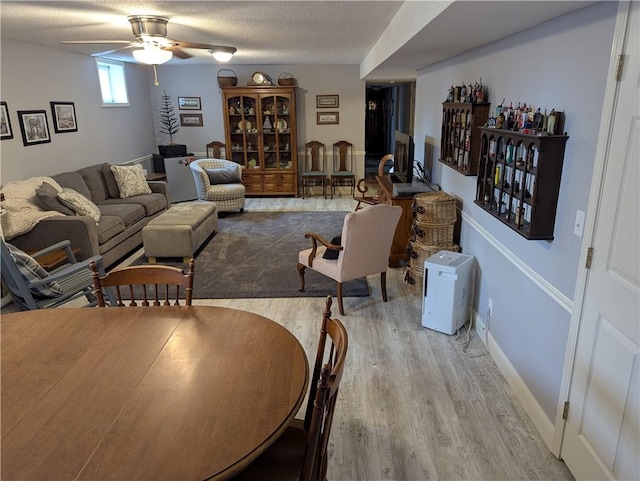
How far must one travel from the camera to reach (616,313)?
1628 millimetres

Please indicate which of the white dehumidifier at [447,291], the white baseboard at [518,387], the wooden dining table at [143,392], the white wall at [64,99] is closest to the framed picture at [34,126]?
the white wall at [64,99]

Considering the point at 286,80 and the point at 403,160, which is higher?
the point at 286,80

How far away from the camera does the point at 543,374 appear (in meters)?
2.22

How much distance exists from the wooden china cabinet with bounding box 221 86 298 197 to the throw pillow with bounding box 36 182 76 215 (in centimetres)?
389

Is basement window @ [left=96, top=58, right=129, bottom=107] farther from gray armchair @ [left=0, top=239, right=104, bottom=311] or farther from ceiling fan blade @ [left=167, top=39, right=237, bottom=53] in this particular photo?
gray armchair @ [left=0, top=239, right=104, bottom=311]

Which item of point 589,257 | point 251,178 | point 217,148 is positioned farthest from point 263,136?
point 589,257

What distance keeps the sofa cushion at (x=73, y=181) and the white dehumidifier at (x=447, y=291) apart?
4.08m

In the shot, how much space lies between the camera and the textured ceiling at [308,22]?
2082 mm

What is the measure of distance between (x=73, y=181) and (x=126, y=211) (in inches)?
27.4

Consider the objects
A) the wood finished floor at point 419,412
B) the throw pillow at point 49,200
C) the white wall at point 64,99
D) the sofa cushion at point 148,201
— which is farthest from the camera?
the sofa cushion at point 148,201

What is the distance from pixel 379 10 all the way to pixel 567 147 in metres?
1.82

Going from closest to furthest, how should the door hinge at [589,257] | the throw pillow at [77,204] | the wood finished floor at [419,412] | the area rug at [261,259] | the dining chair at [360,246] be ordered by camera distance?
1. the door hinge at [589,257]
2. the wood finished floor at [419,412]
3. the dining chair at [360,246]
4. the area rug at [261,259]
5. the throw pillow at [77,204]

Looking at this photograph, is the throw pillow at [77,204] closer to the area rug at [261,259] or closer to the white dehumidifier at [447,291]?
the area rug at [261,259]

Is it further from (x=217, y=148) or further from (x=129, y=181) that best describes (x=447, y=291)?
(x=217, y=148)
